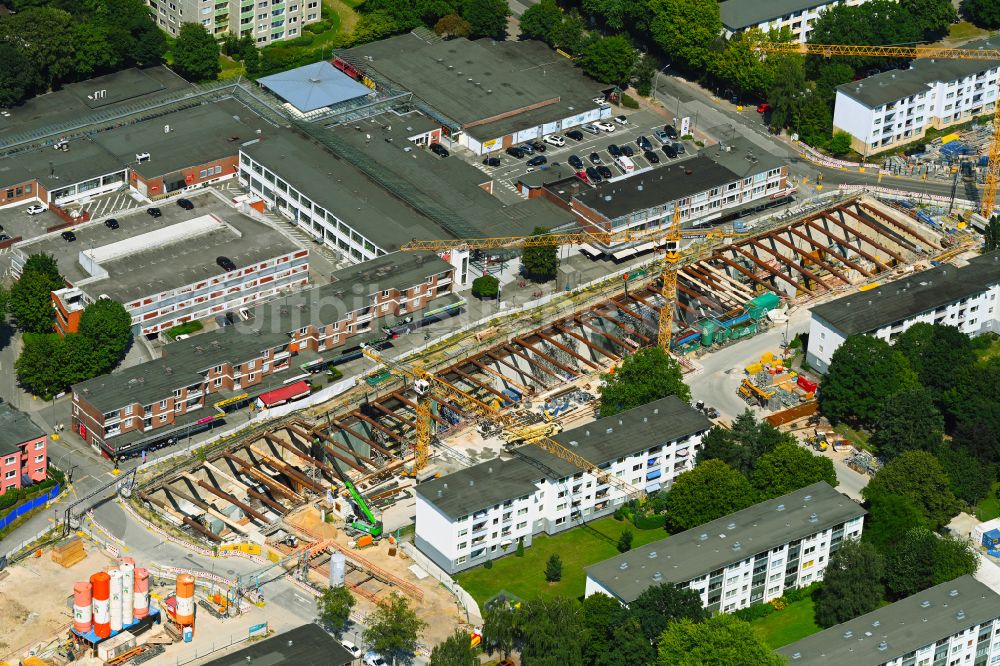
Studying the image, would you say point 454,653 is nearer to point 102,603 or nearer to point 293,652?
point 293,652

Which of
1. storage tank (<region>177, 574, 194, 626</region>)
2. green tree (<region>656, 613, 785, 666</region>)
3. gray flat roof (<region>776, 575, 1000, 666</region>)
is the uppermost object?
green tree (<region>656, 613, 785, 666</region>)

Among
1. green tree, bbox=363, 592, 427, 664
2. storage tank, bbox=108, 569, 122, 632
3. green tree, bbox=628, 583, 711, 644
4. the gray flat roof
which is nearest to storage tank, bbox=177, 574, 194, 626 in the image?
storage tank, bbox=108, 569, 122, 632

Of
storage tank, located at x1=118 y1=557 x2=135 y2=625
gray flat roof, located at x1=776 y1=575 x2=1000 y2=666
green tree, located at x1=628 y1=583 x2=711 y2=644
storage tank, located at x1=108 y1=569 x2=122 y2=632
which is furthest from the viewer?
storage tank, located at x1=118 y1=557 x2=135 y2=625

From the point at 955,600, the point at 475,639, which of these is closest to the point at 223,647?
the point at 475,639

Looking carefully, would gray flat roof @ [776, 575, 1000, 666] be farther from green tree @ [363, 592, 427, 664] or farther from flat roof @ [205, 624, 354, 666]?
flat roof @ [205, 624, 354, 666]

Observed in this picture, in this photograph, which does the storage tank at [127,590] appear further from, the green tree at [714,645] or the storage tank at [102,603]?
the green tree at [714,645]
